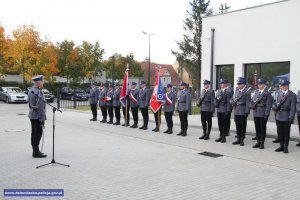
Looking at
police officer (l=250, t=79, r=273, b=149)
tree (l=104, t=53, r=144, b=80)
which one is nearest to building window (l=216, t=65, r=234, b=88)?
police officer (l=250, t=79, r=273, b=149)

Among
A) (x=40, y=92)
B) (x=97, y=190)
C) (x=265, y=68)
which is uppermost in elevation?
(x=265, y=68)

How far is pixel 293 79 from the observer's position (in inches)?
595

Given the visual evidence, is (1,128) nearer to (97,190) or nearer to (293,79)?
(97,190)

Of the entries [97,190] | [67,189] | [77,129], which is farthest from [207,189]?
[77,129]

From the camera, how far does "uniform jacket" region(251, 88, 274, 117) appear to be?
10.1m

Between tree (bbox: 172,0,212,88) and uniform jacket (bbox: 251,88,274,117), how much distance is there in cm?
3837

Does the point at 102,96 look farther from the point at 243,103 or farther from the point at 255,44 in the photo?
the point at 243,103

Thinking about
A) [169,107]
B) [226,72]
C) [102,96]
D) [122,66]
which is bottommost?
[169,107]

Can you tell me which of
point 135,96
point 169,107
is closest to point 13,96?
point 135,96

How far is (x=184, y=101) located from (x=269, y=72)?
18.7ft

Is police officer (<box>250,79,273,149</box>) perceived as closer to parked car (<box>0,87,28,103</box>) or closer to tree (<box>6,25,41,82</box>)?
parked car (<box>0,87,28,103</box>)

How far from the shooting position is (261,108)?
33.3 ft

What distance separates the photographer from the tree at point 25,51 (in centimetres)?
3853

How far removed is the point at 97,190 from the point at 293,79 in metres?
11.4
